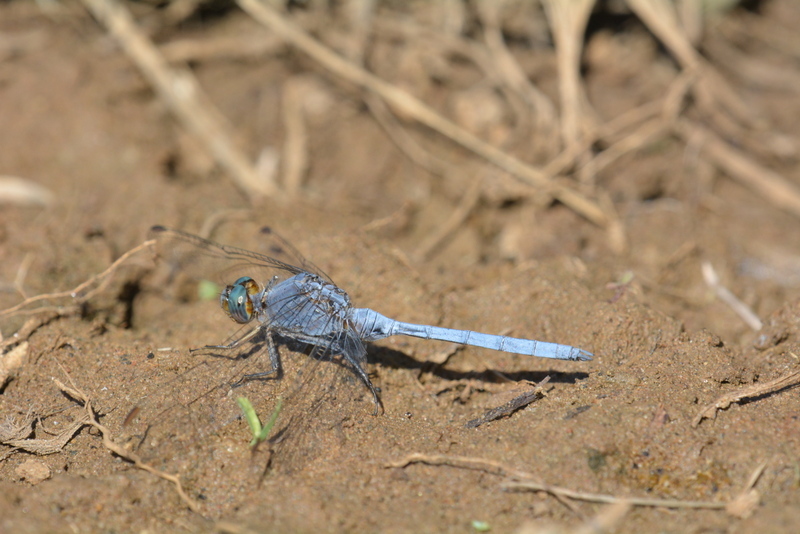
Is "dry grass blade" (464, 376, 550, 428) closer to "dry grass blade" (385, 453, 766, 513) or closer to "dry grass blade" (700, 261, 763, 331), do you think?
"dry grass blade" (385, 453, 766, 513)

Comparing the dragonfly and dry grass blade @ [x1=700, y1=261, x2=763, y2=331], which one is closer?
the dragonfly

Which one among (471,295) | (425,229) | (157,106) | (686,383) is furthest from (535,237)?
(157,106)

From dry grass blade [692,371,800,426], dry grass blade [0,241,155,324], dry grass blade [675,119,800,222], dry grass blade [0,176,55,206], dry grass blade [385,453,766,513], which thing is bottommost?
dry grass blade [0,176,55,206]

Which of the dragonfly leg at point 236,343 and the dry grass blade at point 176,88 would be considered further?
the dry grass blade at point 176,88

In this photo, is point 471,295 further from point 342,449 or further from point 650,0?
point 650,0

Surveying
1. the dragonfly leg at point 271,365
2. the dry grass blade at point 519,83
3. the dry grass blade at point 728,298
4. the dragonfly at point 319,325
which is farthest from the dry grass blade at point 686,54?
the dragonfly leg at point 271,365

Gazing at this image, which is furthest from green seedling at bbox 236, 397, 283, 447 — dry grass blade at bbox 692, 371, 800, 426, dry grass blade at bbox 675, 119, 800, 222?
dry grass blade at bbox 675, 119, 800, 222

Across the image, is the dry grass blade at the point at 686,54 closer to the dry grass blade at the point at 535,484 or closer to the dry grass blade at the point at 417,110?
the dry grass blade at the point at 417,110
